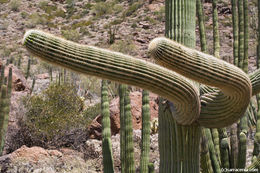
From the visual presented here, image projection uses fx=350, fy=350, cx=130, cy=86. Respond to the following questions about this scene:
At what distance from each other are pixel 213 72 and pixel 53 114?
911 centimetres

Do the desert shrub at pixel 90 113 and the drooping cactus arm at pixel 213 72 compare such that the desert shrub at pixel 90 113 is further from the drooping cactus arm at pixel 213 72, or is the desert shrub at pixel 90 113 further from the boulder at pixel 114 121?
the drooping cactus arm at pixel 213 72

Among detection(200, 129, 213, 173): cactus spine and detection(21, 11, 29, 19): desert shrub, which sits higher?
detection(200, 129, 213, 173): cactus spine

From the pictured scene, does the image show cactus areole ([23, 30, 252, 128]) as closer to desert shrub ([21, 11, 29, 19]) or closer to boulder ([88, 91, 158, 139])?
boulder ([88, 91, 158, 139])

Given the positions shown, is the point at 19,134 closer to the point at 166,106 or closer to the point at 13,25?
the point at 166,106

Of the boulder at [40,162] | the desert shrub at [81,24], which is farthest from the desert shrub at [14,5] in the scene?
the boulder at [40,162]

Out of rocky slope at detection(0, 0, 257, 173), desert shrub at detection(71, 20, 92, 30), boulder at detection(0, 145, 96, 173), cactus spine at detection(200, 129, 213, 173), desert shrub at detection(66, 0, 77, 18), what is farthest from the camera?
desert shrub at detection(66, 0, 77, 18)

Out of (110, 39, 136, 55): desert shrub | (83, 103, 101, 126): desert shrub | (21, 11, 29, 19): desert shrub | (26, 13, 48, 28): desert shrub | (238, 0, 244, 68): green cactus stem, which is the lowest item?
(110, 39, 136, 55): desert shrub

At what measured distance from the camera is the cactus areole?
81.1 inches

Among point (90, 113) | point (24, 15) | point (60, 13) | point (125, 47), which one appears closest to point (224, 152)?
point (90, 113)

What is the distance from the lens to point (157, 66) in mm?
2174

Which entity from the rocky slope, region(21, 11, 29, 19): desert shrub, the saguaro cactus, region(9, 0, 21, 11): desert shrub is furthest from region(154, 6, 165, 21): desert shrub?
the saguaro cactus

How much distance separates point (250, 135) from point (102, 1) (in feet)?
117

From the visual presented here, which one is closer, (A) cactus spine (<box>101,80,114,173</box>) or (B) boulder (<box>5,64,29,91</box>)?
(A) cactus spine (<box>101,80,114,173</box>)

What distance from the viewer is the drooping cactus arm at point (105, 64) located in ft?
6.72
